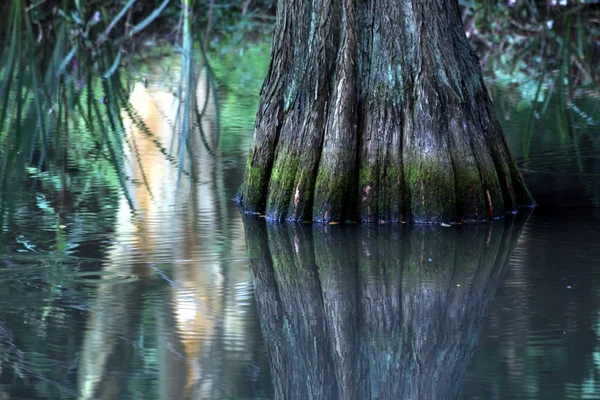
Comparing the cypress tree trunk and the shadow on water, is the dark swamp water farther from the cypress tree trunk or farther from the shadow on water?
the cypress tree trunk

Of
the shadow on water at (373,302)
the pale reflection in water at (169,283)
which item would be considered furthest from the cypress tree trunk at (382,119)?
the pale reflection in water at (169,283)

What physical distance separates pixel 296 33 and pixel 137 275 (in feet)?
6.32

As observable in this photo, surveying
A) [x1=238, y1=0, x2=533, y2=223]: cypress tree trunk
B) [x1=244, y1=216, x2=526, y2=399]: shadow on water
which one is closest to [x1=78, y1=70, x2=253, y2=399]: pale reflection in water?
[x1=244, y1=216, x2=526, y2=399]: shadow on water

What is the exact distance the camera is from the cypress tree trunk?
6.88 metres

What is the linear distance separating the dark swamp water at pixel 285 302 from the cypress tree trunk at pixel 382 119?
19 cm

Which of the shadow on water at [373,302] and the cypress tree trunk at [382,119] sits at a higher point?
the cypress tree trunk at [382,119]

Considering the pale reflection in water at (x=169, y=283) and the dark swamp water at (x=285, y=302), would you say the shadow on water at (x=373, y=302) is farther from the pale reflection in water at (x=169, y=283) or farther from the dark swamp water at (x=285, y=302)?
the pale reflection in water at (x=169, y=283)

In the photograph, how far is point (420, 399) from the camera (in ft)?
14.4

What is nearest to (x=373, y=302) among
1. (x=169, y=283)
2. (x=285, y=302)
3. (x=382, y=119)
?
(x=285, y=302)

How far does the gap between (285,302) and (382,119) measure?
1727mm

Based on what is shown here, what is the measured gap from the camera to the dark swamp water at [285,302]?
4572mm

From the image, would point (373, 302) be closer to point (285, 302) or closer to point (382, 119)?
point (285, 302)

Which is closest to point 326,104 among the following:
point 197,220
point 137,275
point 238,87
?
point 197,220

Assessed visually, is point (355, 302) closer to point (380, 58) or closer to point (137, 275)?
point (137, 275)
